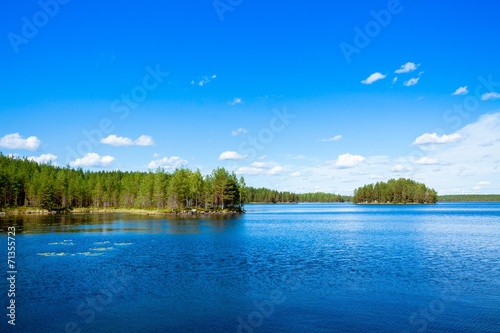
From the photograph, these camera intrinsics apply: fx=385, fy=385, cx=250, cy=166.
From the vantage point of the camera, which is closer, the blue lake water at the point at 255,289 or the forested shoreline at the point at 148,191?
the blue lake water at the point at 255,289

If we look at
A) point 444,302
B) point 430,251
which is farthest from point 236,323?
point 430,251

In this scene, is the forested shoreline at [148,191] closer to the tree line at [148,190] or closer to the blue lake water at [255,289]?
the tree line at [148,190]

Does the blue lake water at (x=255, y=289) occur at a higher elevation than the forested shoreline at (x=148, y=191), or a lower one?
lower

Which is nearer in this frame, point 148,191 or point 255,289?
point 255,289

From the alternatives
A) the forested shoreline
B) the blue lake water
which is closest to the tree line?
the forested shoreline

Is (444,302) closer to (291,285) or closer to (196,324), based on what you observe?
(291,285)

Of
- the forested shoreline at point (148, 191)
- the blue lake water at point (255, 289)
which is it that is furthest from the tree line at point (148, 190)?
the blue lake water at point (255, 289)

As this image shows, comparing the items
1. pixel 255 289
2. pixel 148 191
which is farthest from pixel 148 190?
pixel 255 289

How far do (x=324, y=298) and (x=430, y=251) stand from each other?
2893 centimetres

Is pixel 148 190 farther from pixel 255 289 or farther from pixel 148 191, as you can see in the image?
pixel 255 289

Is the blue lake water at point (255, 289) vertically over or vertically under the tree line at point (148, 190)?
under

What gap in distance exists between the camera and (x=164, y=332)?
69.9ft

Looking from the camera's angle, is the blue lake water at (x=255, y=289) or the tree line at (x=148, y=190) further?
the tree line at (x=148, y=190)

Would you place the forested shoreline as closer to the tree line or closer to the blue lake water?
A: the tree line
